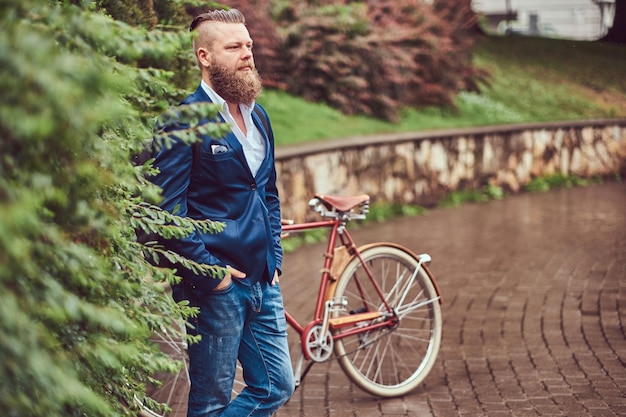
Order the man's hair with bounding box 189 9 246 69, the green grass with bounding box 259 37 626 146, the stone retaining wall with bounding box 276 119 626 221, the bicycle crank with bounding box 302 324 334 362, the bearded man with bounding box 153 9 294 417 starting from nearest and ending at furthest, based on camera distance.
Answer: the bearded man with bounding box 153 9 294 417, the man's hair with bounding box 189 9 246 69, the bicycle crank with bounding box 302 324 334 362, the stone retaining wall with bounding box 276 119 626 221, the green grass with bounding box 259 37 626 146

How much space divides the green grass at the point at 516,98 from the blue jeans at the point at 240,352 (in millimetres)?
7463

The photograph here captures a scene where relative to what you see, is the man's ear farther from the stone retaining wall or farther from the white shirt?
the stone retaining wall

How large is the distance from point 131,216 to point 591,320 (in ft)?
14.5

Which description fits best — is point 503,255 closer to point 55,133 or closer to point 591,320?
point 591,320

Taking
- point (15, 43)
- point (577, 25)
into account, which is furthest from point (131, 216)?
point (577, 25)

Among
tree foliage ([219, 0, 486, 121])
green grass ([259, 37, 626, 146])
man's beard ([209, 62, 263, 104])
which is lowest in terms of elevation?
green grass ([259, 37, 626, 146])

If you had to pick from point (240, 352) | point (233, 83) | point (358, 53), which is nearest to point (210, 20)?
point (233, 83)

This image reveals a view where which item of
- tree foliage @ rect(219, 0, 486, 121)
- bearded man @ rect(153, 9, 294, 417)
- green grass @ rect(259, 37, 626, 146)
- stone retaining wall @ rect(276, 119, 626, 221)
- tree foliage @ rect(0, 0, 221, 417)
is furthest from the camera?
tree foliage @ rect(219, 0, 486, 121)

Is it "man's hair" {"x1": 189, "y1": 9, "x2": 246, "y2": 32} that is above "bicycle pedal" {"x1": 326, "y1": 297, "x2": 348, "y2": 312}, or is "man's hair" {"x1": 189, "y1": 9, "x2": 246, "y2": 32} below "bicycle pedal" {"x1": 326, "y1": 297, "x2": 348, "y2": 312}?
above

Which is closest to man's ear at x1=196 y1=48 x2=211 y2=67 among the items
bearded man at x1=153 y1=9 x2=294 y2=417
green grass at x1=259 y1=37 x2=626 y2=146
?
bearded man at x1=153 y1=9 x2=294 y2=417

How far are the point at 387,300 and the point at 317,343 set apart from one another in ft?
1.75

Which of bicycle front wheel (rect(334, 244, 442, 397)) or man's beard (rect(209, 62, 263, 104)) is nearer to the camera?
man's beard (rect(209, 62, 263, 104))

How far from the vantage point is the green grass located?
12508mm

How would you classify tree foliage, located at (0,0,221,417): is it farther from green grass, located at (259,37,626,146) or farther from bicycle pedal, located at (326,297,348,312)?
green grass, located at (259,37,626,146)
